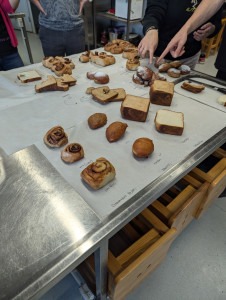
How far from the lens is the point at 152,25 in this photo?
1.19 metres

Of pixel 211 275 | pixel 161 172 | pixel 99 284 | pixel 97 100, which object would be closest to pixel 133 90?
pixel 97 100

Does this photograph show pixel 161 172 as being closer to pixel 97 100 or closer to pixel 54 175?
pixel 54 175

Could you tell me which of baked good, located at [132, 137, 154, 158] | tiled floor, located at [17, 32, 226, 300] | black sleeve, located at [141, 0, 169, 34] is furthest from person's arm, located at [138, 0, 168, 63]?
tiled floor, located at [17, 32, 226, 300]

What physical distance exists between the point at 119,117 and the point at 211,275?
2.72 ft

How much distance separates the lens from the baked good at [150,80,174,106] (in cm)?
88

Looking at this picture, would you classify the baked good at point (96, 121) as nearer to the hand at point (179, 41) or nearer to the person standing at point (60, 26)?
the hand at point (179, 41)

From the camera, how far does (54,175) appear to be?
0.59m

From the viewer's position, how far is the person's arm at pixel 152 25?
44.0 inches

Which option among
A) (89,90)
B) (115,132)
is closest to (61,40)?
(89,90)

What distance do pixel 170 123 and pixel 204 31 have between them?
32.0 inches

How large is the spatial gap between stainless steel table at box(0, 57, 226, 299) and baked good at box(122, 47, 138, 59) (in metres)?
0.81

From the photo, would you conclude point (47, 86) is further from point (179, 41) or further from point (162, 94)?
point (179, 41)

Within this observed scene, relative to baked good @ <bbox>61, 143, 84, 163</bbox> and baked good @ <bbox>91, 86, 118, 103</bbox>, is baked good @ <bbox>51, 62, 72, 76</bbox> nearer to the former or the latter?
baked good @ <bbox>91, 86, 118, 103</bbox>

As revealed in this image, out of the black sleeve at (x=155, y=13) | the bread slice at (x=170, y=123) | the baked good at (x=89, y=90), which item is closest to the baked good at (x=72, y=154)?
the bread slice at (x=170, y=123)
